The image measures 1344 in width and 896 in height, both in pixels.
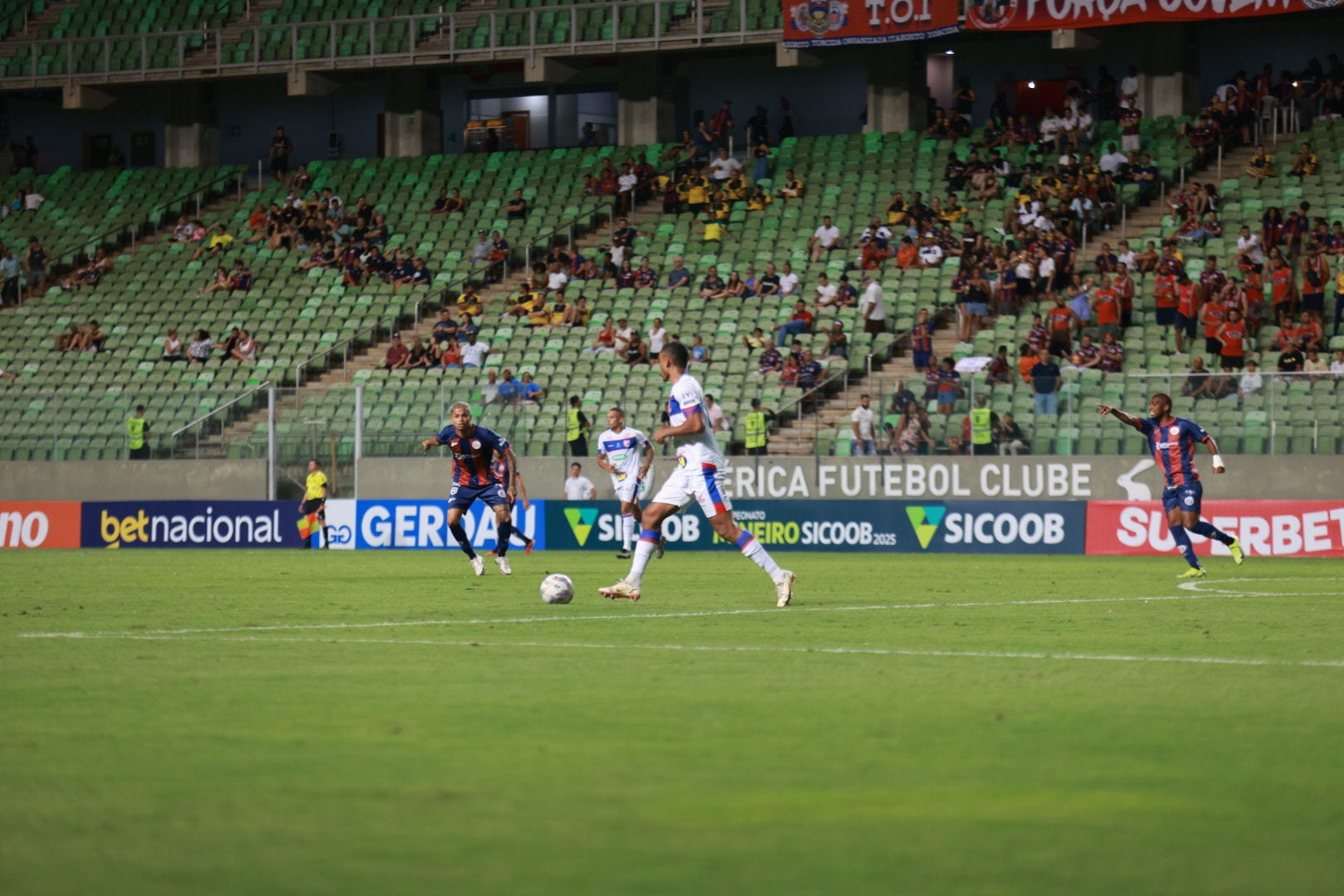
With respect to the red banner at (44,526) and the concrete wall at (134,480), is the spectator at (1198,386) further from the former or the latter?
the red banner at (44,526)

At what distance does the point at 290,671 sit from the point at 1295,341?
2483cm

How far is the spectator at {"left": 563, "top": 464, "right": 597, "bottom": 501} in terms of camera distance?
114ft

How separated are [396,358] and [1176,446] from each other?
21.2 m

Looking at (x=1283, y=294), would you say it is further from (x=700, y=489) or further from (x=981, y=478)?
(x=700, y=489)

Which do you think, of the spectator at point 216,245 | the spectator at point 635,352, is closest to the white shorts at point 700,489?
the spectator at point 635,352

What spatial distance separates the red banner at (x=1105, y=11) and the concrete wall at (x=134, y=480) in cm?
1889

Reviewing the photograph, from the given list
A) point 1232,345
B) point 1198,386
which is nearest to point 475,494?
point 1198,386

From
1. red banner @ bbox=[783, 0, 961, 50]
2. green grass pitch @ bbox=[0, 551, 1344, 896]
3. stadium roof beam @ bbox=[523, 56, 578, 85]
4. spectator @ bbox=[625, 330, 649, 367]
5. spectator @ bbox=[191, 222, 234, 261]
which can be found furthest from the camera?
spectator @ bbox=[191, 222, 234, 261]

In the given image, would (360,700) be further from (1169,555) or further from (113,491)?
(113,491)

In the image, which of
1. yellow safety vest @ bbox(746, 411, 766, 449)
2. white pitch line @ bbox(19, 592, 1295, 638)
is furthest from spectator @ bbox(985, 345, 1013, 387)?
white pitch line @ bbox(19, 592, 1295, 638)

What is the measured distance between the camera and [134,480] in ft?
125

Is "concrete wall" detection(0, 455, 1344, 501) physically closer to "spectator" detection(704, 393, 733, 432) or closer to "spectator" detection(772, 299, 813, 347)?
"spectator" detection(704, 393, 733, 432)

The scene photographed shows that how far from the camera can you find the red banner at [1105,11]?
39.4 m

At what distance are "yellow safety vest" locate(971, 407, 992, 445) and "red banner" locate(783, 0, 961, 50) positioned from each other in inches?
513
